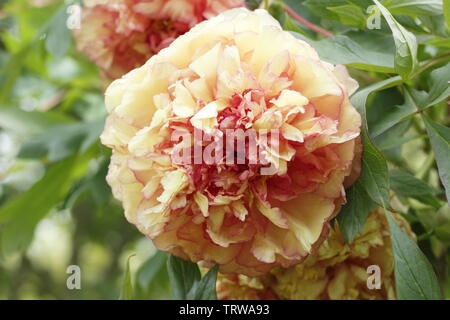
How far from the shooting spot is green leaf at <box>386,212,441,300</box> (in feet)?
1.75

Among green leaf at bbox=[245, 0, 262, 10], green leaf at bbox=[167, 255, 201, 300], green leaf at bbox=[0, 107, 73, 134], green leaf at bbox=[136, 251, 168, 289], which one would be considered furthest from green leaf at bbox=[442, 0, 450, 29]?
green leaf at bbox=[0, 107, 73, 134]

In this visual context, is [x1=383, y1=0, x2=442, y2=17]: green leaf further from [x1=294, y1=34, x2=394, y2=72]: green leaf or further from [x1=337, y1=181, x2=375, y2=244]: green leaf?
[x1=337, y1=181, x2=375, y2=244]: green leaf

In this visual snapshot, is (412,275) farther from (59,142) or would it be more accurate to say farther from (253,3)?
(59,142)

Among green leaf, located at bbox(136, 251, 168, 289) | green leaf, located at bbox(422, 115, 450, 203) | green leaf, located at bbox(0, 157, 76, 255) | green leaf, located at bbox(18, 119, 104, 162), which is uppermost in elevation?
green leaf, located at bbox(422, 115, 450, 203)

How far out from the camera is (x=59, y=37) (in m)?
0.95

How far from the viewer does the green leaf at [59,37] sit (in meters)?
0.94

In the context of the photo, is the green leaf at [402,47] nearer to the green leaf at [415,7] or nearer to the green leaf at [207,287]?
the green leaf at [415,7]

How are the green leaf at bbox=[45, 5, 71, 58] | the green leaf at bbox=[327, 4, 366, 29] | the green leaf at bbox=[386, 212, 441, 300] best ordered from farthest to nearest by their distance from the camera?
1. the green leaf at bbox=[45, 5, 71, 58]
2. the green leaf at bbox=[327, 4, 366, 29]
3. the green leaf at bbox=[386, 212, 441, 300]

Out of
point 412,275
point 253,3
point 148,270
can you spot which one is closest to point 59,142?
point 148,270

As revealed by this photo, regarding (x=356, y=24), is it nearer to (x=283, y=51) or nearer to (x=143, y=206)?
(x=283, y=51)

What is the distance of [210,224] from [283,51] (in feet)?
0.50

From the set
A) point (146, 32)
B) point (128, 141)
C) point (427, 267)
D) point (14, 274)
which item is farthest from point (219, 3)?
point (14, 274)

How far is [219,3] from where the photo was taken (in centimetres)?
74
